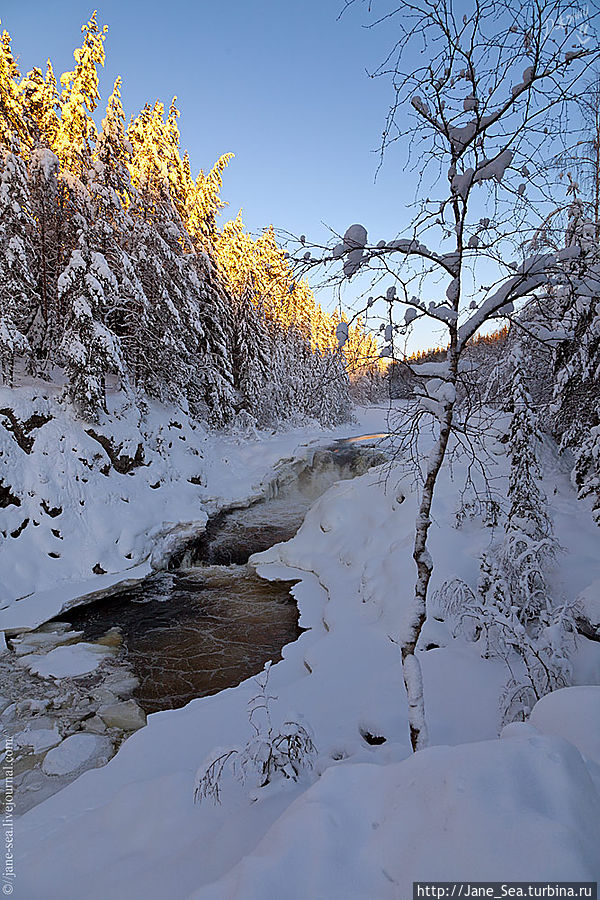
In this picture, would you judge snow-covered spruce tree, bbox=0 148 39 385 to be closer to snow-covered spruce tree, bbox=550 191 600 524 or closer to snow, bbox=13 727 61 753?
snow, bbox=13 727 61 753

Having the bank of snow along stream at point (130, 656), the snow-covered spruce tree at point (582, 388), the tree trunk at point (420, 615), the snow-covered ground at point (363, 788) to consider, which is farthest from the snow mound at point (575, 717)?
the bank of snow along stream at point (130, 656)

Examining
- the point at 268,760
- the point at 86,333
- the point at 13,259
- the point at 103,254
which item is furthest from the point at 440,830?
the point at 103,254

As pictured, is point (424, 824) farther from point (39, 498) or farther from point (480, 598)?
point (39, 498)

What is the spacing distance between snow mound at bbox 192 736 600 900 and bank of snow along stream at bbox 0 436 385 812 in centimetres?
343

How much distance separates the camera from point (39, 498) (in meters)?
9.47

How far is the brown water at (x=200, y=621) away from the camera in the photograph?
243 inches

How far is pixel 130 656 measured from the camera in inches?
264

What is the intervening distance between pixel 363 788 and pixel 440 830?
0.54 meters

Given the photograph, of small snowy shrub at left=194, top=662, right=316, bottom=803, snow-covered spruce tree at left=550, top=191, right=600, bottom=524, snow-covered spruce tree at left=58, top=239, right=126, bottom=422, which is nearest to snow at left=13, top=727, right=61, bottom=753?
small snowy shrub at left=194, top=662, right=316, bottom=803

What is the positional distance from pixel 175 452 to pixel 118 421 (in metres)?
2.88

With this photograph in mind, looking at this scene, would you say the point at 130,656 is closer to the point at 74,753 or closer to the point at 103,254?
the point at 74,753

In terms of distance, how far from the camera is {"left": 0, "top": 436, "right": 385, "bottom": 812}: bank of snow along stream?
472 cm

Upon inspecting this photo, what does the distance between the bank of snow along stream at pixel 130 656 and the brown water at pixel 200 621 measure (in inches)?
0.8

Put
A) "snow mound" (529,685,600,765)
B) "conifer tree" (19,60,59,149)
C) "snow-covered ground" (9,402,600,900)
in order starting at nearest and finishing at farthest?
"snow-covered ground" (9,402,600,900), "snow mound" (529,685,600,765), "conifer tree" (19,60,59,149)
